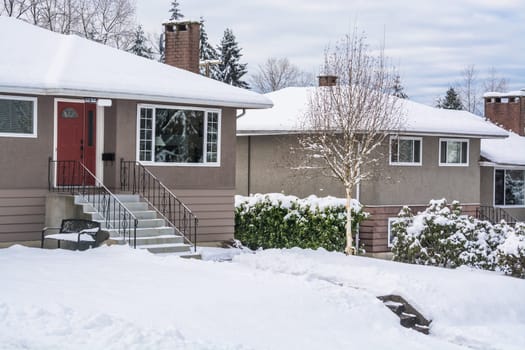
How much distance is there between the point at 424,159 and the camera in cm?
2352

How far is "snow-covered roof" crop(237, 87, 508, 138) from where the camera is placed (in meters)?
22.6

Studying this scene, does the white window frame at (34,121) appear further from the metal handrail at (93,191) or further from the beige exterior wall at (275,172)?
the beige exterior wall at (275,172)

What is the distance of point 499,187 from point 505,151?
4.26ft

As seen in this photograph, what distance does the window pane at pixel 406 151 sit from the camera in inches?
904

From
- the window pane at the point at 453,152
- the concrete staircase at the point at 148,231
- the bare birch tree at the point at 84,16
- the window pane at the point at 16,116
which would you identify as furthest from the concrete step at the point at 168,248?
the bare birch tree at the point at 84,16

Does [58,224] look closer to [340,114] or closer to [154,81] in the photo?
[154,81]

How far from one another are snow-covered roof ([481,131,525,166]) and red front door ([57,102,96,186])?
1331cm

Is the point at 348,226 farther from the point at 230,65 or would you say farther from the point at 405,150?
the point at 230,65

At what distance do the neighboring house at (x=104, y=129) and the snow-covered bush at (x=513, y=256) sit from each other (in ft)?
21.8

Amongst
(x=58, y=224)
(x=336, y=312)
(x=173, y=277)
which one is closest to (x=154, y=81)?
(x=58, y=224)

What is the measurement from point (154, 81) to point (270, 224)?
5.19 meters

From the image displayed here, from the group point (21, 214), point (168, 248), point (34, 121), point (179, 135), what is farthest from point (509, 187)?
point (21, 214)

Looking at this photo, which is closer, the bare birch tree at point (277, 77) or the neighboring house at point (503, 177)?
the neighboring house at point (503, 177)

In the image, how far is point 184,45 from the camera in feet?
72.5
